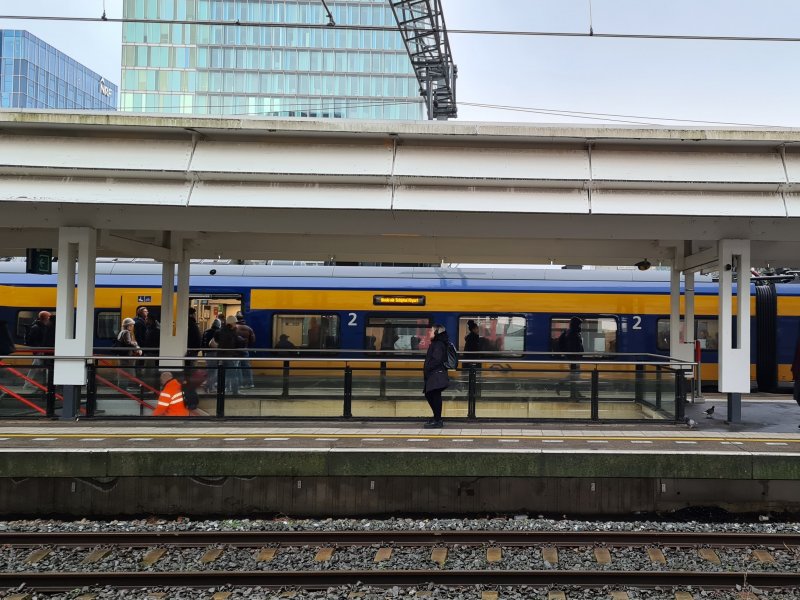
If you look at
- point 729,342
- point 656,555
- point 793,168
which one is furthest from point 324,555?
point 793,168

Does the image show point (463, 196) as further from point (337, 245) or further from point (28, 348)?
point (28, 348)

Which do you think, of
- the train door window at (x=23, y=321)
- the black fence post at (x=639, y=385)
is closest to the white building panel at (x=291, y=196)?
the black fence post at (x=639, y=385)

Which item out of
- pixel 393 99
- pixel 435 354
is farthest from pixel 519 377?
pixel 393 99

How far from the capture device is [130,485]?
921 centimetres

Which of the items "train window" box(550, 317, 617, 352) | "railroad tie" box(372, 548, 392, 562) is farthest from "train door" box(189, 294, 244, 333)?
"railroad tie" box(372, 548, 392, 562)

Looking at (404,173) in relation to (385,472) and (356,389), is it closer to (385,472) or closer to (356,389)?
(356,389)

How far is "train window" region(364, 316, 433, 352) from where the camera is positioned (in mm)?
16953

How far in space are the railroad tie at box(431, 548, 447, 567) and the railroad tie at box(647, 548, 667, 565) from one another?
2.20 meters

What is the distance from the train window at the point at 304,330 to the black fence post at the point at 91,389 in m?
6.23

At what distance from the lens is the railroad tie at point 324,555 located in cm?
759

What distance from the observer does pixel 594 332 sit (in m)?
17.2

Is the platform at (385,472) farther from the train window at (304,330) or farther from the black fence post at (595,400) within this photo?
the train window at (304,330)

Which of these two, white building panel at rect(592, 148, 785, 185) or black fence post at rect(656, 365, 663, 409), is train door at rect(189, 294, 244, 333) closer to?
white building panel at rect(592, 148, 785, 185)

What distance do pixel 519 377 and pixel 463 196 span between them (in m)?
2.91
